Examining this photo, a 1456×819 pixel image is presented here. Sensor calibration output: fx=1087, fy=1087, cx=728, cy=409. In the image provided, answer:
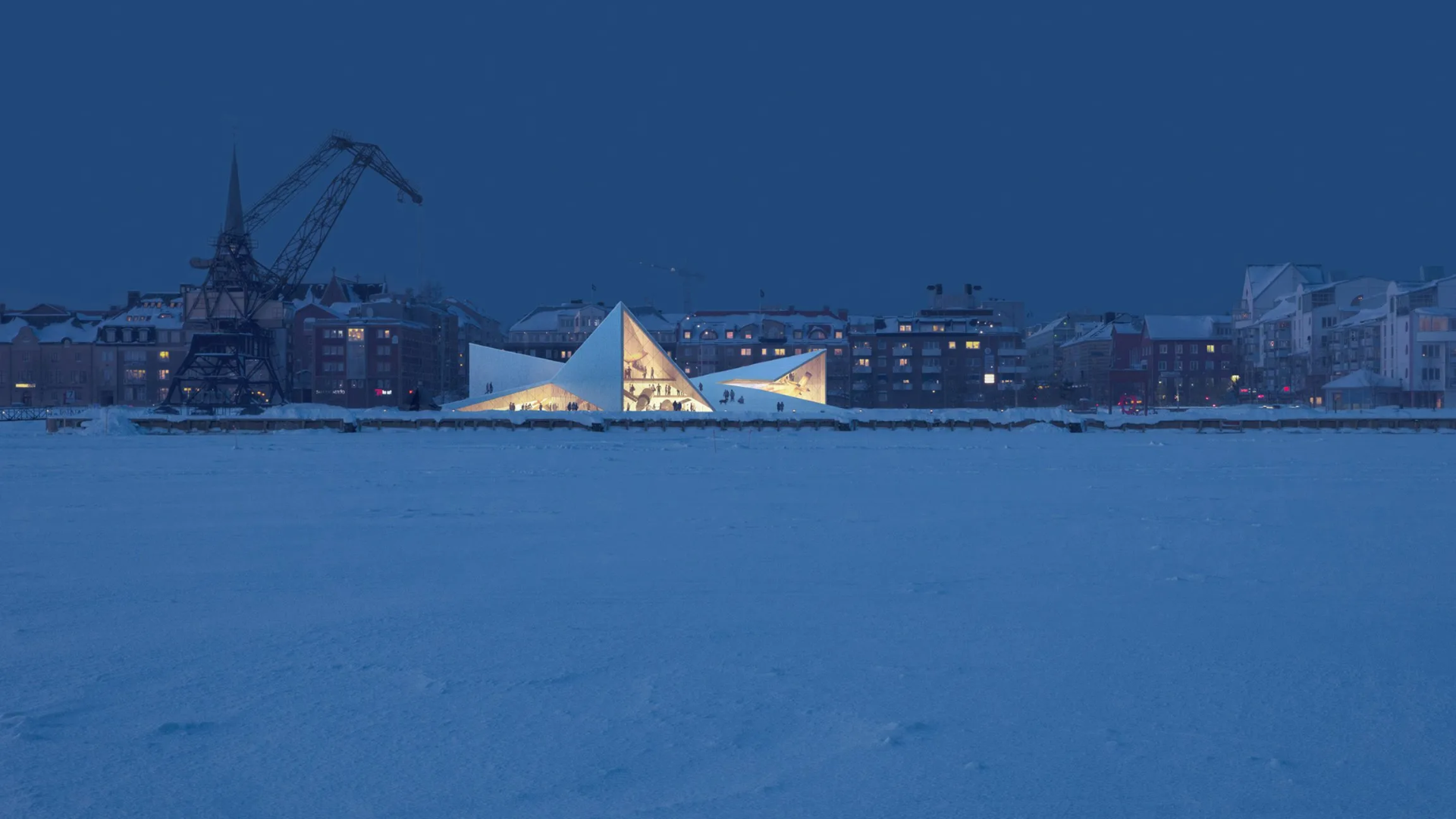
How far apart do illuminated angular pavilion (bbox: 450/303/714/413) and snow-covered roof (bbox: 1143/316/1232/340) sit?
60.5 m

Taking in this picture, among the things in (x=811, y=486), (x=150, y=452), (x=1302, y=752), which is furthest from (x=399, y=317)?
(x=1302, y=752)

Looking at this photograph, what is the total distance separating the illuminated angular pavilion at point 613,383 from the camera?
187 feet

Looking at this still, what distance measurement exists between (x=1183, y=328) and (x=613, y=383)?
2653 inches

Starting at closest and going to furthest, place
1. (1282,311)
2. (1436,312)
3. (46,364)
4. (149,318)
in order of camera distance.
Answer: (1436,312)
(46,364)
(1282,311)
(149,318)

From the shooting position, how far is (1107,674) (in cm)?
595

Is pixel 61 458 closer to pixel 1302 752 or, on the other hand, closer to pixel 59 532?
pixel 59 532

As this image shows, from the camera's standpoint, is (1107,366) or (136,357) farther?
(1107,366)

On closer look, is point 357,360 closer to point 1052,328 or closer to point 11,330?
point 11,330

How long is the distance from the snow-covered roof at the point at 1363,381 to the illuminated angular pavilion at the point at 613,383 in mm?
42539

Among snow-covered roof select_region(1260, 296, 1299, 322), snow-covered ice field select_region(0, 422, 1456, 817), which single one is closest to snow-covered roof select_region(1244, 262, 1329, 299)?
snow-covered roof select_region(1260, 296, 1299, 322)

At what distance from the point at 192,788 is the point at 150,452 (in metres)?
28.4

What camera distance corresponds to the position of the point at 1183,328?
103 m

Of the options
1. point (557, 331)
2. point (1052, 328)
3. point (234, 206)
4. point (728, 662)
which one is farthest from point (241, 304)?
point (1052, 328)

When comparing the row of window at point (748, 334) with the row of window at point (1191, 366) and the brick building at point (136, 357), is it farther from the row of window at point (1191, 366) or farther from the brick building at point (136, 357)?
the brick building at point (136, 357)
